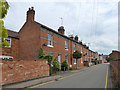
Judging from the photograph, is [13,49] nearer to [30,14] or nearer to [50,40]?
[50,40]

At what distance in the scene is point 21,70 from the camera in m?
8.98

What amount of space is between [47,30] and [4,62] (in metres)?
9.60

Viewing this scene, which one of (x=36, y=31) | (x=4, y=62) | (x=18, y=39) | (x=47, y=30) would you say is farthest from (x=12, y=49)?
(x=4, y=62)

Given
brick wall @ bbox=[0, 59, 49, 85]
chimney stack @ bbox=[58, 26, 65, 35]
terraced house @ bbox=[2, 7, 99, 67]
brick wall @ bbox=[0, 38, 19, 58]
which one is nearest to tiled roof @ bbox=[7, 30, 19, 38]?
terraced house @ bbox=[2, 7, 99, 67]

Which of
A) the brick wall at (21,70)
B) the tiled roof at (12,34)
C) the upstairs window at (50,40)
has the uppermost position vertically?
the tiled roof at (12,34)

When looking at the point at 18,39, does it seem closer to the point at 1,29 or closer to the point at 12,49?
the point at 12,49

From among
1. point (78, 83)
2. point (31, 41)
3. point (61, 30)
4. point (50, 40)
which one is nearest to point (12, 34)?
point (31, 41)

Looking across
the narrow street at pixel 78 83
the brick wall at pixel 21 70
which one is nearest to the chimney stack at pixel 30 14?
the brick wall at pixel 21 70

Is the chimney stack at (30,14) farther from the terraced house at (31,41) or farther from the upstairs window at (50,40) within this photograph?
the upstairs window at (50,40)

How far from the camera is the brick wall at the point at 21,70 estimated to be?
7.67m

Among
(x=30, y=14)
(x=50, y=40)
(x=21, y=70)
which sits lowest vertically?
(x=21, y=70)

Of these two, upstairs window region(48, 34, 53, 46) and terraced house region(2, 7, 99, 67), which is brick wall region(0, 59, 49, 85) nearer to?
terraced house region(2, 7, 99, 67)

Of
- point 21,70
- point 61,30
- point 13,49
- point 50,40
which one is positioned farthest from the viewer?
point 61,30

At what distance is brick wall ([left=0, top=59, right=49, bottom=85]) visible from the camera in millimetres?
7671
